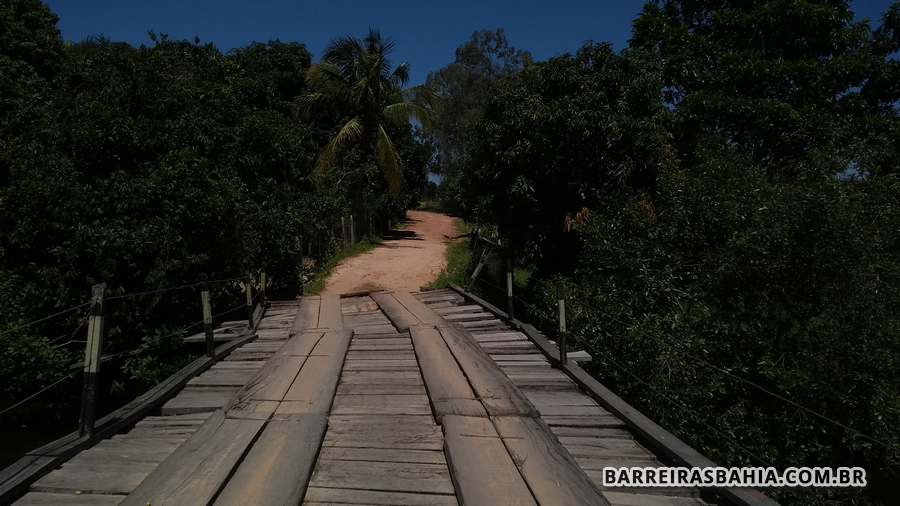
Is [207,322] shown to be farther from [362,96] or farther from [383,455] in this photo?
[362,96]

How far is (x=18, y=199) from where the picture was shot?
7.32 m

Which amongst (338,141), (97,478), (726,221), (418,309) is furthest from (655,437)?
(338,141)

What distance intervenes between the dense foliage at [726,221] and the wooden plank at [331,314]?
3.34m

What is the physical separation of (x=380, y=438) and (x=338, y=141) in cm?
1726

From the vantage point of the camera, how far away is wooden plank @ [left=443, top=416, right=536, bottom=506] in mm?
2684

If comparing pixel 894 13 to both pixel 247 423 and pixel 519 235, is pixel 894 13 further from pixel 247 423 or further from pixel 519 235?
pixel 247 423

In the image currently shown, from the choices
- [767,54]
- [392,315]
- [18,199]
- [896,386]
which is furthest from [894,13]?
[18,199]

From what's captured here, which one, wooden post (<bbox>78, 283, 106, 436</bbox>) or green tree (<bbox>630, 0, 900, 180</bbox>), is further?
green tree (<bbox>630, 0, 900, 180</bbox>)

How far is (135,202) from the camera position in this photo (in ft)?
24.7

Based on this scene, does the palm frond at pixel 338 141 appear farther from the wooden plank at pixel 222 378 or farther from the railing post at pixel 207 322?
the wooden plank at pixel 222 378

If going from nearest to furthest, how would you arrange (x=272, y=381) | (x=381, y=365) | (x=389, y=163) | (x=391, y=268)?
(x=272, y=381) → (x=381, y=365) → (x=391, y=268) → (x=389, y=163)

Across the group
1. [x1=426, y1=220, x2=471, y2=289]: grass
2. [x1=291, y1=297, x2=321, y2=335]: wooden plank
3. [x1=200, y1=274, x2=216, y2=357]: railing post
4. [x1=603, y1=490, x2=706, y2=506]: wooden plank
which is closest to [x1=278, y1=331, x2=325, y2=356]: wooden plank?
[x1=291, y1=297, x2=321, y2=335]: wooden plank

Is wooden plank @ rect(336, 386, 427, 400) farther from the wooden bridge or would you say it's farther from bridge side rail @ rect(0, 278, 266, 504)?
bridge side rail @ rect(0, 278, 266, 504)

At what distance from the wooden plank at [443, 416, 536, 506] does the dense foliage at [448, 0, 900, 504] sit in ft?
6.53
